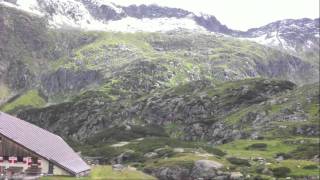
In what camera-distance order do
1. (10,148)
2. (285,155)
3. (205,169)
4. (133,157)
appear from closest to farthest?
1. (10,148)
2. (205,169)
3. (285,155)
4. (133,157)

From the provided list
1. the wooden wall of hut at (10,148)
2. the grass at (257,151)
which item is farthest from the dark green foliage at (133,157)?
the wooden wall of hut at (10,148)

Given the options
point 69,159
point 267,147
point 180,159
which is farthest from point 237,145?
point 69,159

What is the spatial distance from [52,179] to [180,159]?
Result: 108798mm

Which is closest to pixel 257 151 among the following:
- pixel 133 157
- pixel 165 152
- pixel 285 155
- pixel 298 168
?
pixel 285 155

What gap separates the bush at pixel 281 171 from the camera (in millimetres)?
131538

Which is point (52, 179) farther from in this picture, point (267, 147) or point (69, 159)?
point (267, 147)

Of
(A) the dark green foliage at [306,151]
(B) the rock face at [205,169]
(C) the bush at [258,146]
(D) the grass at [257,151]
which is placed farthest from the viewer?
(C) the bush at [258,146]

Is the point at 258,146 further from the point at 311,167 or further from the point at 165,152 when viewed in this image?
the point at 311,167

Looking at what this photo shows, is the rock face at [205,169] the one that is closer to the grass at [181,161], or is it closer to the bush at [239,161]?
the grass at [181,161]

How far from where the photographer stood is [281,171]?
133m

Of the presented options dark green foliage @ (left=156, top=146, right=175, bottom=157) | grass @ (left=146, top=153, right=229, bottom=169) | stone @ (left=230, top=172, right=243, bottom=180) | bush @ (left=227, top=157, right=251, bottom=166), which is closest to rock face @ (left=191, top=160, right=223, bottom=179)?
grass @ (left=146, top=153, right=229, bottom=169)

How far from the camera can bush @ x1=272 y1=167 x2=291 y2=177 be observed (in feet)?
432

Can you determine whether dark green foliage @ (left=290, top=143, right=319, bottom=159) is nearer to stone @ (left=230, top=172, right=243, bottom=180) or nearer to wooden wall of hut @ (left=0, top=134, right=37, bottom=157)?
stone @ (left=230, top=172, right=243, bottom=180)

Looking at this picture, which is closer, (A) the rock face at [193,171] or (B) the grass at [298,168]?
(B) the grass at [298,168]
